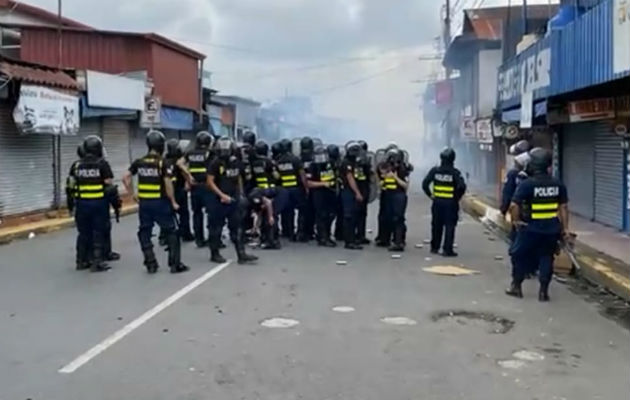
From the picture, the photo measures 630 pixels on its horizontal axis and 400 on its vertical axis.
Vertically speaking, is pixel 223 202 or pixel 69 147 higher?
pixel 69 147

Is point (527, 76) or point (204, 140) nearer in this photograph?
point (204, 140)

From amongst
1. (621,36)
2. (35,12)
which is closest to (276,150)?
(621,36)

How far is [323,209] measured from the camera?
14844 millimetres

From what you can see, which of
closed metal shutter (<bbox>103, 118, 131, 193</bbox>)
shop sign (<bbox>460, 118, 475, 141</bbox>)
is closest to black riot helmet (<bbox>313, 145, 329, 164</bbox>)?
closed metal shutter (<bbox>103, 118, 131, 193</bbox>)

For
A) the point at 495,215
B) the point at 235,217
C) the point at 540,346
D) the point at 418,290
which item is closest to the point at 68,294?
the point at 235,217

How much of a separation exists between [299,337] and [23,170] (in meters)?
13.0

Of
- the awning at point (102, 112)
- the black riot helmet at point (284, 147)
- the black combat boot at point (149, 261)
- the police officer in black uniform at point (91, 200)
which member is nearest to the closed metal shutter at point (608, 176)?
the black riot helmet at point (284, 147)

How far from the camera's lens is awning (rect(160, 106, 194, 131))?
1185 inches

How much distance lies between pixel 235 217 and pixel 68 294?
10.9 ft

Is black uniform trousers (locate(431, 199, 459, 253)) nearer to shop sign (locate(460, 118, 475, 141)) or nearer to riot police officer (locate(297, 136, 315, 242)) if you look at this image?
riot police officer (locate(297, 136, 315, 242))

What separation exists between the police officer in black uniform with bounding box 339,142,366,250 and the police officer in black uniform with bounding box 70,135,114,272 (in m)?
4.35

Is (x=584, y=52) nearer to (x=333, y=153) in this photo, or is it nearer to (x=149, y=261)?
(x=333, y=153)

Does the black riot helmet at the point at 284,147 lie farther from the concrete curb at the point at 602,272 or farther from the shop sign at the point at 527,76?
the concrete curb at the point at 602,272

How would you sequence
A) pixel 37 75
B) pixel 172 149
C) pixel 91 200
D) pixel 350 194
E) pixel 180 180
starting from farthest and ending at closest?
pixel 37 75
pixel 350 194
pixel 180 180
pixel 172 149
pixel 91 200
